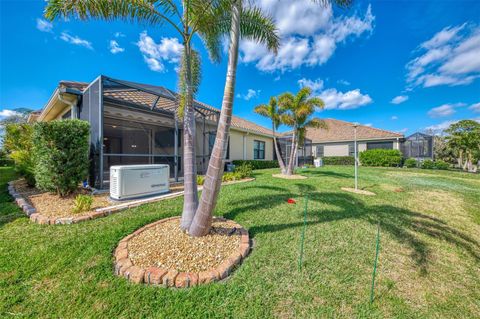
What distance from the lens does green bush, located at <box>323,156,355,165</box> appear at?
20656 mm

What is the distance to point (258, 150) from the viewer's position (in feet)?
54.4

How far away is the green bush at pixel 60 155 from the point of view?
15.5 ft

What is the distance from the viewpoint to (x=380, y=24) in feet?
29.2

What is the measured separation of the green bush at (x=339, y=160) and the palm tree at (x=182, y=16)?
71.2 ft

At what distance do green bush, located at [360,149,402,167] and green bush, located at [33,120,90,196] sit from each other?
2350cm

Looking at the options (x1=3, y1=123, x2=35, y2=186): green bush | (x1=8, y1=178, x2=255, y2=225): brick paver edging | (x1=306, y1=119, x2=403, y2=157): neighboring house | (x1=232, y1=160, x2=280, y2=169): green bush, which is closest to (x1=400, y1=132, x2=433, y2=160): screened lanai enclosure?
(x1=306, y1=119, x2=403, y2=157): neighboring house

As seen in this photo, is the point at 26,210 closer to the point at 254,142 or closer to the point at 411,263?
the point at 411,263

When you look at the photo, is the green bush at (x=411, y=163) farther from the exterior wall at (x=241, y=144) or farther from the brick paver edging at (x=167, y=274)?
the brick paver edging at (x=167, y=274)

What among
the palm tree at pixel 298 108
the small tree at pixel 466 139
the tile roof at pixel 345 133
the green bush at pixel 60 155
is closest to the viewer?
the green bush at pixel 60 155

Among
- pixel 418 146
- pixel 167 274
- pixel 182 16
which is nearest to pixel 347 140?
pixel 418 146

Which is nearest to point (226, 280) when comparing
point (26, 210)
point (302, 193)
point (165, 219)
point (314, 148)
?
point (165, 219)

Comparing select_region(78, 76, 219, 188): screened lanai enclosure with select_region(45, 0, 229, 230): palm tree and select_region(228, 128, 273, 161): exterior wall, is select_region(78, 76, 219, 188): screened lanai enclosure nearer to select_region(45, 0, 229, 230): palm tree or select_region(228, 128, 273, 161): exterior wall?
select_region(228, 128, 273, 161): exterior wall

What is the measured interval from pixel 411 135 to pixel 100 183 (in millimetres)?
28029

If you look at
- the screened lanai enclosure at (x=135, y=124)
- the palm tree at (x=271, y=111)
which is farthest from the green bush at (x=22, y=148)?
the palm tree at (x=271, y=111)
